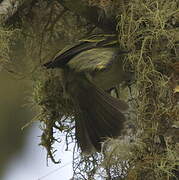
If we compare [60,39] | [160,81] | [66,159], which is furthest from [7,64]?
[160,81]

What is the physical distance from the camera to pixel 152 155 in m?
1.96

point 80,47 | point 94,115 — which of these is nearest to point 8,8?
point 80,47

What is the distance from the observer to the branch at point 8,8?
2.16 m

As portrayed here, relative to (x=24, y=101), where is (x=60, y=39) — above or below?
above

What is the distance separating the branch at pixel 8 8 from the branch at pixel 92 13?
144mm

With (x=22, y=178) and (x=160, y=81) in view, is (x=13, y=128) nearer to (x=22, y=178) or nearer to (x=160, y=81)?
(x=22, y=178)

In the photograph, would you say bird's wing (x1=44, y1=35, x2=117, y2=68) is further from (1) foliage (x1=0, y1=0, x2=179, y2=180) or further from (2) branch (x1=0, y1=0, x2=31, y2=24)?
(2) branch (x1=0, y1=0, x2=31, y2=24)

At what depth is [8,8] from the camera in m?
2.18

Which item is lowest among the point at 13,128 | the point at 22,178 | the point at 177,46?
the point at 22,178

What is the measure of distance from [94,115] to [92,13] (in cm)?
32

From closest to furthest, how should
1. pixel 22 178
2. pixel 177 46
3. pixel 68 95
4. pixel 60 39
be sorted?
pixel 177 46
pixel 68 95
pixel 60 39
pixel 22 178

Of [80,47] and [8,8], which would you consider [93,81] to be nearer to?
[80,47]

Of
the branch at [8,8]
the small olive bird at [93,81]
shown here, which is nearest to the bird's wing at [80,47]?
the small olive bird at [93,81]

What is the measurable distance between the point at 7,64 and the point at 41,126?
239mm
